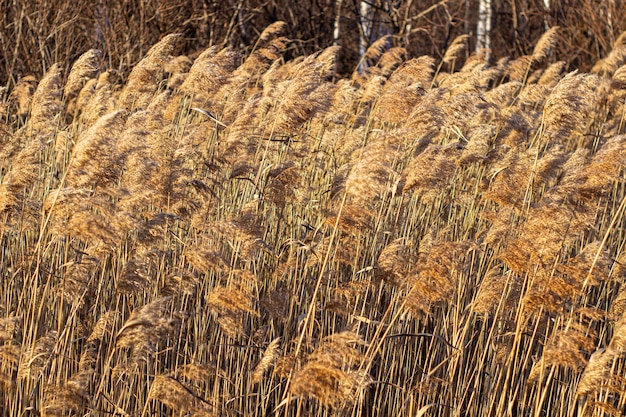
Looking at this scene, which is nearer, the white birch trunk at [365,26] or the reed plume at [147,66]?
the reed plume at [147,66]

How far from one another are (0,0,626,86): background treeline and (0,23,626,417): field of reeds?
3.55m

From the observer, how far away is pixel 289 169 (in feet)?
10.2

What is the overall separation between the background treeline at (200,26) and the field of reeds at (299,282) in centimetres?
355

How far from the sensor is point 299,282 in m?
3.43

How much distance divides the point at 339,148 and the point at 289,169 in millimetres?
1463

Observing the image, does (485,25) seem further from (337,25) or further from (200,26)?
(200,26)

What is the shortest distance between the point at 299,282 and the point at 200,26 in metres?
6.62

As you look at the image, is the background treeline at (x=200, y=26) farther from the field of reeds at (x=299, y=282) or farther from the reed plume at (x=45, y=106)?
the field of reeds at (x=299, y=282)

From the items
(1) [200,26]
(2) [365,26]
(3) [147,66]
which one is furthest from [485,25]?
(3) [147,66]

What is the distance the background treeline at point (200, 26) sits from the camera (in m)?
7.66

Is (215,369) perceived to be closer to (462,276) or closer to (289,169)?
Answer: (289,169)

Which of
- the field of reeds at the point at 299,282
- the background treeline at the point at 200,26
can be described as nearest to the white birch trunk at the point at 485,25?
the background treeline at the point at 200,26

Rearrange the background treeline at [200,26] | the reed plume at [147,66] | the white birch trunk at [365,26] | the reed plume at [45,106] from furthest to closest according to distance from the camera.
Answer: the white birch trunk at [365,26]
the background treeline at [200,26]
the reed plume at [147,66]
the reed plume at [45,106]

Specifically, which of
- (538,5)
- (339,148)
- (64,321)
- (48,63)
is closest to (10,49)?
(48,63)
